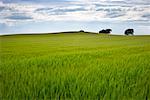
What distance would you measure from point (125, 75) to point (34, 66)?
0.82m

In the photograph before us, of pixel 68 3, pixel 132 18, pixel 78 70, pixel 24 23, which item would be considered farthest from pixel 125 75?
pixel 24 23

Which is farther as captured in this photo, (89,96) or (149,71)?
(149,71)

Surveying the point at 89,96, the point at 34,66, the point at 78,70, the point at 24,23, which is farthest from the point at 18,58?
the point at 89,96

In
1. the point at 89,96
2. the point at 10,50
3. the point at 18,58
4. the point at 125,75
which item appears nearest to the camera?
the point at 89,96

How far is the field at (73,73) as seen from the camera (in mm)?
2305

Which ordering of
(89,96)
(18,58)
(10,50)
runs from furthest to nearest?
1. (10,50)
2. (18,58)
3. (89,96)

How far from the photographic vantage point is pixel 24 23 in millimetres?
2959

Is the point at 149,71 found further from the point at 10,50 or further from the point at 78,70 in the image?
the point at 10,50

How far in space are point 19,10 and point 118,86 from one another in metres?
1.25

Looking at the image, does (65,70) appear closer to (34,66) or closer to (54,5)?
(34,66)

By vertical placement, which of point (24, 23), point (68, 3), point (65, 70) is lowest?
point (65, 70)

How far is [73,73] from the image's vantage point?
2441mm

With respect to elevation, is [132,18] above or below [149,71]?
above

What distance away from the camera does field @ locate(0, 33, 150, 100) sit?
2305 mm
